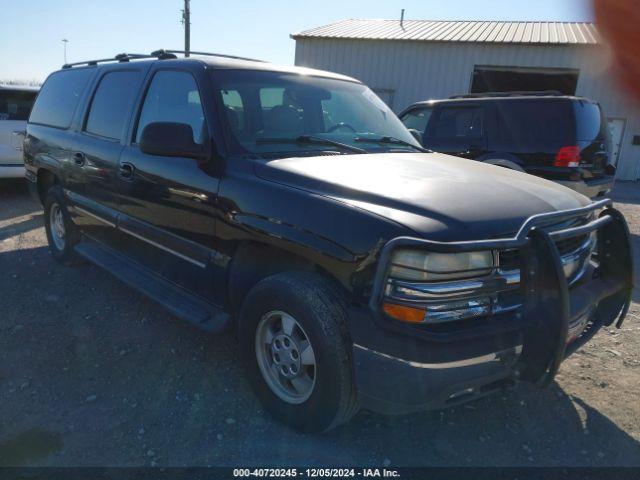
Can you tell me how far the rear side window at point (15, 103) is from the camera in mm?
8148

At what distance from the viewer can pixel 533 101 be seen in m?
7.20

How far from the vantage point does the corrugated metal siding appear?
15.7 m

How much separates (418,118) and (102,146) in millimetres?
5736

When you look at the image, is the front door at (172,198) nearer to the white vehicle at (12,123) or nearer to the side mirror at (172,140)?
the side mirror at (172,140)

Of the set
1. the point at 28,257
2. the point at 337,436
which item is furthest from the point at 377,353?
the point at 28,257

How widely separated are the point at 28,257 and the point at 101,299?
5.53 ft

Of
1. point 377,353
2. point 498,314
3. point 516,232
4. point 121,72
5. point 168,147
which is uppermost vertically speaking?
point 121,72

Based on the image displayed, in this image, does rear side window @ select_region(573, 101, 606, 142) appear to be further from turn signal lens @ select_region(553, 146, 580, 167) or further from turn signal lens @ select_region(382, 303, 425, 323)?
turn signal lens @ select_region(382, 303, 425, 323)

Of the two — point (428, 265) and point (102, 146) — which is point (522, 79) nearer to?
point (102, 146)

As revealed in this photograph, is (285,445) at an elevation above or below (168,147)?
below

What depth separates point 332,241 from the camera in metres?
2.36

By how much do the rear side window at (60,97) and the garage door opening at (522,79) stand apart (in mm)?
14098

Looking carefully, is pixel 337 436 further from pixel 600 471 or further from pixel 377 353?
pixel 600 471

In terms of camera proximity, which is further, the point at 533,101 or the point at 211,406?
the point at 533,101
